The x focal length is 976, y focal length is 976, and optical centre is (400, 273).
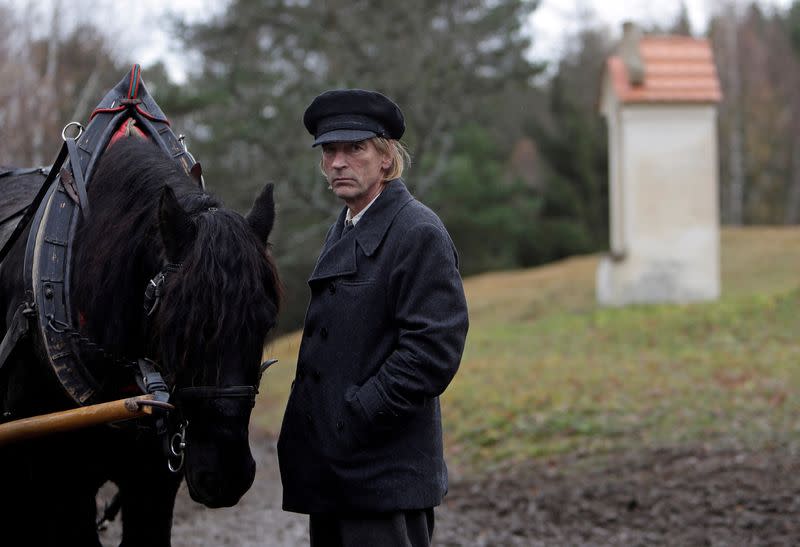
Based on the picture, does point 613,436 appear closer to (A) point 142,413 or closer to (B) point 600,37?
(A) point 142,413

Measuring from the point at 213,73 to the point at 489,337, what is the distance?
27.2 feet

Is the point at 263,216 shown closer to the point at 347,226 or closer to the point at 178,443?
the point at 347,226

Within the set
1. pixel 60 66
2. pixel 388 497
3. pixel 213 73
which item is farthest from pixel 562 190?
pixel 388 497

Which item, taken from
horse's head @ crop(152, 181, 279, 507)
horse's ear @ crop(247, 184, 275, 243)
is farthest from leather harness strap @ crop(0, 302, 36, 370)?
horse's ear @ crop(247, 184, 275, 243)

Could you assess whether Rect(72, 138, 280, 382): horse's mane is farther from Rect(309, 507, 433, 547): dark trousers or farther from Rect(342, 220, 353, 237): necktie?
Rect(309, 507, 433, 547): dark trousers

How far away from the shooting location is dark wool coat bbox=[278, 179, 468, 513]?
2.65 meters

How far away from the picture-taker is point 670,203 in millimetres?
14180

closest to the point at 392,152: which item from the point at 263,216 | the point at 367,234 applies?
the point at 367,234

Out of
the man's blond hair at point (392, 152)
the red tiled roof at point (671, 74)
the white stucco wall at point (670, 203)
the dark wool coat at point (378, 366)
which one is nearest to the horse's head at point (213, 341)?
the dark wool coat at point (378, 366)

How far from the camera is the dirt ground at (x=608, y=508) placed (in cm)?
525

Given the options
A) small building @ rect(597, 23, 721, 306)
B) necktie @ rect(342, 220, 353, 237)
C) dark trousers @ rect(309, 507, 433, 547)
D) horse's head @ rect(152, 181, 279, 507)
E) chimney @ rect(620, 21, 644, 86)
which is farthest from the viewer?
chimney @ rect(620, 21, 644, 86)

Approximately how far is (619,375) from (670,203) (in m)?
5.55

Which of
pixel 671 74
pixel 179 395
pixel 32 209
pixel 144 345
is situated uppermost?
pixel 671 74

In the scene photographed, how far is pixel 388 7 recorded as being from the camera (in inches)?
733
